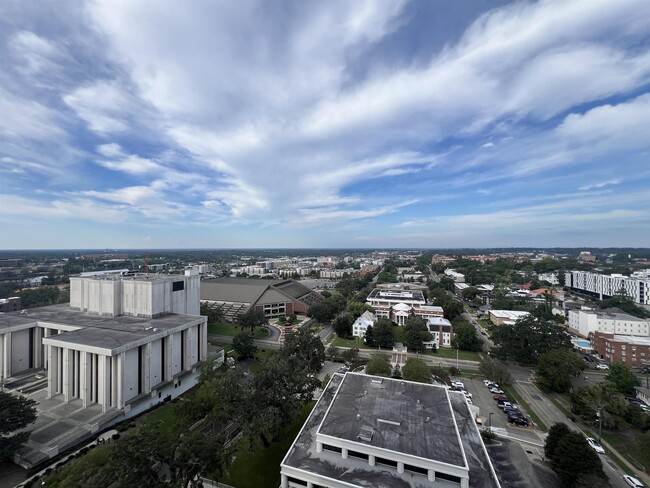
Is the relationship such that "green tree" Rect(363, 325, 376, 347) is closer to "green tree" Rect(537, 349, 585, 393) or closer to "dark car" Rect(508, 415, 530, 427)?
"green tree" Rect(537, 349, 585, 393)

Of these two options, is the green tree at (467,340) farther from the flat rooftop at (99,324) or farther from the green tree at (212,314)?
the green tree at (212,314)

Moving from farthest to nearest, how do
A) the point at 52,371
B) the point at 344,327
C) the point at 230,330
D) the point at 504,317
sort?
1. the point at 230,330
2. the point at 504,317
3. the point at 344,327
4. the point at 52,371

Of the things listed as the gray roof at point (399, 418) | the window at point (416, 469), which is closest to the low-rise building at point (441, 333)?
the gray roof at point (399, 418)

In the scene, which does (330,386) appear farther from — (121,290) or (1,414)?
(121,290)

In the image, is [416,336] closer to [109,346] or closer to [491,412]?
[491,412]

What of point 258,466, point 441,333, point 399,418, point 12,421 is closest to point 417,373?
point 399,418

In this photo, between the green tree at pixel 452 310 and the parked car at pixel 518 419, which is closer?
the parked car at pixel 518 419
